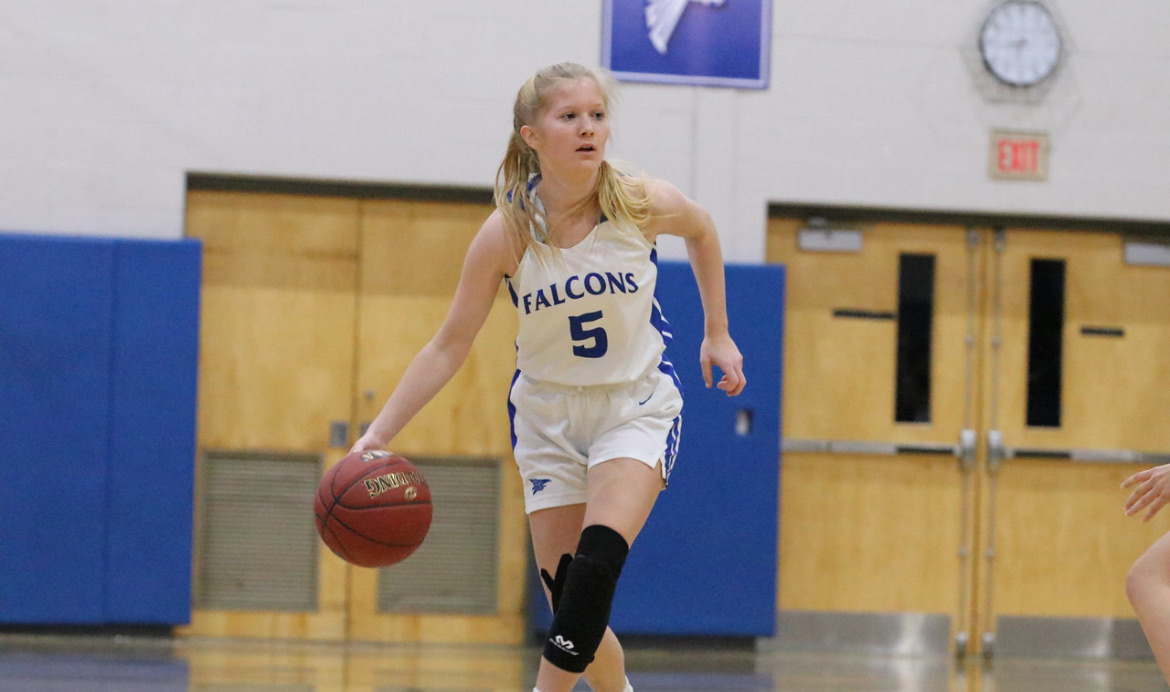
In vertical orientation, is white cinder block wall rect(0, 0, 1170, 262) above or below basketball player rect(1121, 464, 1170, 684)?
above

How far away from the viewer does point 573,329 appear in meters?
3.07

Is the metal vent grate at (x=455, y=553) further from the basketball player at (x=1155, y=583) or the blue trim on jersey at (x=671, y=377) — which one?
the basketball player at (x=1155, y=583)

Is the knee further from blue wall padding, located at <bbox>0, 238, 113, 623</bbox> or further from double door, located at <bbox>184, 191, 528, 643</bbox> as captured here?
blue wall padding, located at <bbox>0, 238, 113, 623</bbox>

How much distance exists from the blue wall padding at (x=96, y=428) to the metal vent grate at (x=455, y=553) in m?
0.98

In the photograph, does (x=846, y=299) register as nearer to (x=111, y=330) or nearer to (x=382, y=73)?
(x=382, y=73)

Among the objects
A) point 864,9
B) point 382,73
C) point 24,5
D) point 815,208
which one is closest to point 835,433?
point 815,208

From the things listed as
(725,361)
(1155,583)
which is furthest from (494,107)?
(1155,583)

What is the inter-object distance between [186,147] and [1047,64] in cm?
401

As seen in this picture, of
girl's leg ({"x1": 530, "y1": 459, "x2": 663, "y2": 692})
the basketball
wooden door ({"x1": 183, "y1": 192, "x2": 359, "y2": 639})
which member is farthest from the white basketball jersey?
wooden door ({"x1": 183, "y1": 192, "x2": 359, "y2": 639})

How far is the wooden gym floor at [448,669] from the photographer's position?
486 cm

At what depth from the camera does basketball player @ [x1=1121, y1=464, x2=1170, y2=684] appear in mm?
2762

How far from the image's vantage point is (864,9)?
244 inches

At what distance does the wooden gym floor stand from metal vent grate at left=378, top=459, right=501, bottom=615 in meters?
0.22

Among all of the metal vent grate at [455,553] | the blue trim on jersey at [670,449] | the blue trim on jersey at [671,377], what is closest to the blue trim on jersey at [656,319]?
the blue trim on jersey at [671,377]
